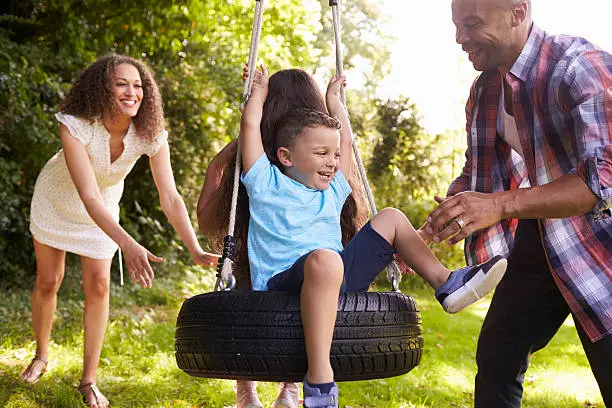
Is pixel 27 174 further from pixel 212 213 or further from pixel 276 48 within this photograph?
pixel 212 213

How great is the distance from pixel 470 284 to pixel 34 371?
120 inches

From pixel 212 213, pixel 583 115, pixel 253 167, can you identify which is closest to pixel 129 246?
pixel 212 213

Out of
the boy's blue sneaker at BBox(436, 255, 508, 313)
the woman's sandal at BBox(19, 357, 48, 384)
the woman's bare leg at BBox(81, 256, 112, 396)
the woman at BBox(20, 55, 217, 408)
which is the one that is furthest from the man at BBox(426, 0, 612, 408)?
the woman's sandal at BBox(19, 357, 48, 384)

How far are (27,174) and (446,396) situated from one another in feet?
16.8

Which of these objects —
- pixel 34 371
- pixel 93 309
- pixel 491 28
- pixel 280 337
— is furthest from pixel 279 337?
pixel 34 371

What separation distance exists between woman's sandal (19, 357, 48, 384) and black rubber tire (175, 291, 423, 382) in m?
2.28

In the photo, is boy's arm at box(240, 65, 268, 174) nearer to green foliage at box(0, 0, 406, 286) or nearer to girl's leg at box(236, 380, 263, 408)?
girl's leg at box(236, 380, 263, 408)

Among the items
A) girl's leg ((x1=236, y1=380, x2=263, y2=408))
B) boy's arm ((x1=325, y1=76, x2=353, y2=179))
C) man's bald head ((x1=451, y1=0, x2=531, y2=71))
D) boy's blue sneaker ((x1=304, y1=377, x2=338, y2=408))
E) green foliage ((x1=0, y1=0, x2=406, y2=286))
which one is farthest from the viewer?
green foliage ((x1=0, y1=0, x2=406, y2=286))

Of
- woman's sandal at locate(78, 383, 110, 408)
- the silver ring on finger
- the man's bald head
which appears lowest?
woman's sandal at locate(78, 383, 110, 408)

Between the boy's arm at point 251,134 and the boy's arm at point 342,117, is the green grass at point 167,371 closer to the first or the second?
the boy's arm at point 342,117

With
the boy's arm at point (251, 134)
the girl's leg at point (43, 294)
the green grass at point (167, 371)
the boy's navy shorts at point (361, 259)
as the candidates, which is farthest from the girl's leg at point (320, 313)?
the girl's leg at point (43, 294)

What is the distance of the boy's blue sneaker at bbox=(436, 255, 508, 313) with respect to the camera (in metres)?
2.45

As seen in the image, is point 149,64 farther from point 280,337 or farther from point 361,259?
point 280,337

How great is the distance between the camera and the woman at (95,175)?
4.13 m
